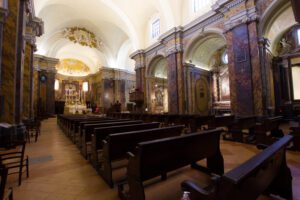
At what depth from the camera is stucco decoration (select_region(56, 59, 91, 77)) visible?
A: 2459cm

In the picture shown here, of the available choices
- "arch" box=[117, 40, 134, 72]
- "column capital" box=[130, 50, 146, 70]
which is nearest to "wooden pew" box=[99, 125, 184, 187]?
"column capital" box=[130, 50, 146, 70]

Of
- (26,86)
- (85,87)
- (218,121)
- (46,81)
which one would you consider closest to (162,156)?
(218,121)

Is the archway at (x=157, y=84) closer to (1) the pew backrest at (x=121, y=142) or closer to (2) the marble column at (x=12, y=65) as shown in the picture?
(2) the marble column at (x=12, y=65)

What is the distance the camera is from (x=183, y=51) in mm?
11109

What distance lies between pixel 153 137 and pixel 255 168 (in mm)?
1991

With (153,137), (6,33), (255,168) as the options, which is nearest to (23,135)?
(6,33)

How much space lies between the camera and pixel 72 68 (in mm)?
25500

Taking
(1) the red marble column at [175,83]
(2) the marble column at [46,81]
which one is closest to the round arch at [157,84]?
(1) the red marble column at [175,83]

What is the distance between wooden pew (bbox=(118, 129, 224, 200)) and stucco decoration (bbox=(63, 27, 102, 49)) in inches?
802

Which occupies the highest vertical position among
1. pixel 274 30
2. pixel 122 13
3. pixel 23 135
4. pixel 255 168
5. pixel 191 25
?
pixel 122 13

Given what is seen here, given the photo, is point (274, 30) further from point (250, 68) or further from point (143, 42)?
point (143, 42)

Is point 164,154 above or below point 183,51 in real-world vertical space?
below

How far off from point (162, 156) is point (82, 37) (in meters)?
20.8

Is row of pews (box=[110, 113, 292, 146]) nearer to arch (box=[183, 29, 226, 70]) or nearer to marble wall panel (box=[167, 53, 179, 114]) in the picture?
marble wall panel (box=[167, 53, 179, 114])
